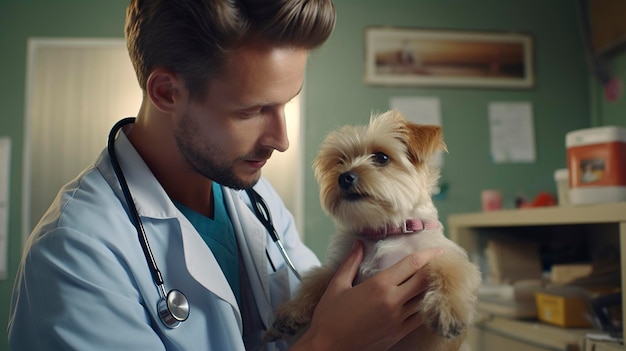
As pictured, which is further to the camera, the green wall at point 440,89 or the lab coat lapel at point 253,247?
the green wall at point 440,89

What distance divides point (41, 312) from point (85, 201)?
0.70ft

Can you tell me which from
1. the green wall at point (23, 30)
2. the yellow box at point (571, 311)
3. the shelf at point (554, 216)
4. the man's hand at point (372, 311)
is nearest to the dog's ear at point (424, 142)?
the man's hand at point (372, 311)

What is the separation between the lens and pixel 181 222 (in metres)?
1.05

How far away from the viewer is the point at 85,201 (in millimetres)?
956

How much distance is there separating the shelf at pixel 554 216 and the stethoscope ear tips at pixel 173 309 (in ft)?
4.11

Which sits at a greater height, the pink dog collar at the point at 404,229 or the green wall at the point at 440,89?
the green wall at the point at 440,89

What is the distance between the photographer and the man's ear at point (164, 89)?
1056mm

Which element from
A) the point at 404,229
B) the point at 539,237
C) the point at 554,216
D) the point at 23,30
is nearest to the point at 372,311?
the point at 404,229

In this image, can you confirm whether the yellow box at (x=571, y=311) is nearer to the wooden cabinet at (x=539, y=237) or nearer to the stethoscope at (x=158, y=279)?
the wooden cabinet at (x=539, y=237)

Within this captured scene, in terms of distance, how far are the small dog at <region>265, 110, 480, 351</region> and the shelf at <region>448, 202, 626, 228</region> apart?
2.08 feet

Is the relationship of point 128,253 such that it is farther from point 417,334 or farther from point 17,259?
point 17,259

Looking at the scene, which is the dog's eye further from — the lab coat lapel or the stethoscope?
the stethoscope

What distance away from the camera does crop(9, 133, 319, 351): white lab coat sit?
2.77ft

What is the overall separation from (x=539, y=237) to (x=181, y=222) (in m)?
2.18
